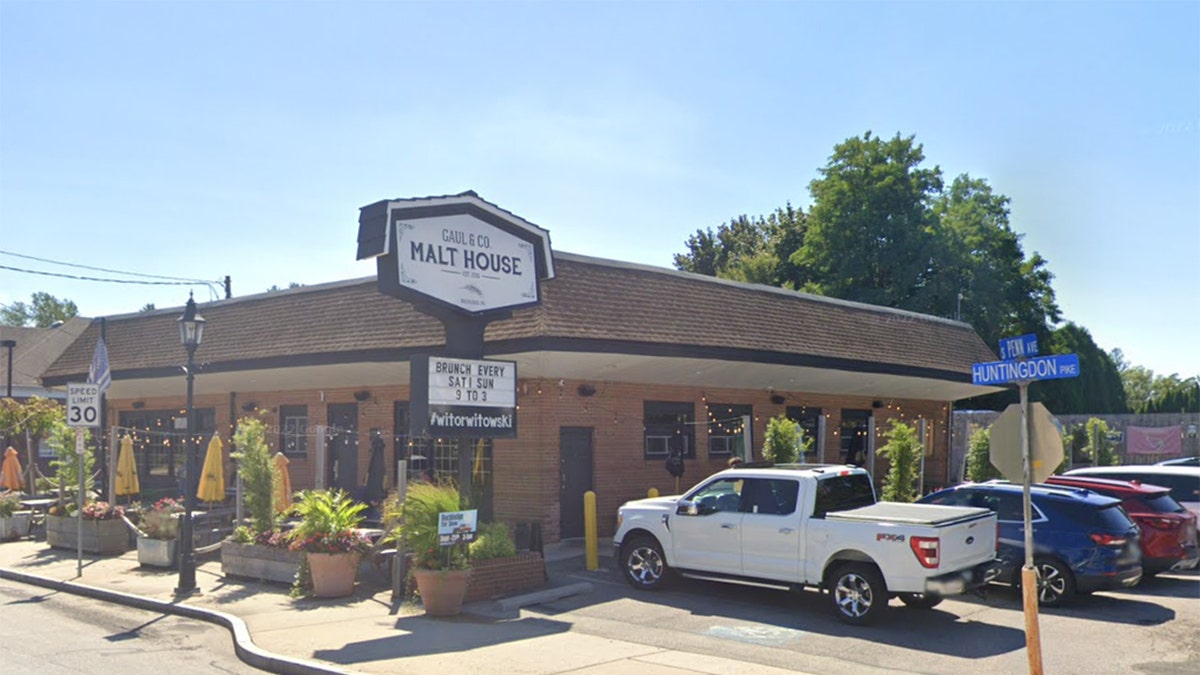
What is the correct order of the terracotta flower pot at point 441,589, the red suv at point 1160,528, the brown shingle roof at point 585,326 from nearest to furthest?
the terracotta flower pot at point 441,589 < the red suv at point 1160,528 < the brown shingle roof at point 585,326

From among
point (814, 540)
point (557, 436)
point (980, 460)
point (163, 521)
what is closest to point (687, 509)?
point (814, 540)

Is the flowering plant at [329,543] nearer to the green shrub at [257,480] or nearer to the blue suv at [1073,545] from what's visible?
the green shrub at [257,480]

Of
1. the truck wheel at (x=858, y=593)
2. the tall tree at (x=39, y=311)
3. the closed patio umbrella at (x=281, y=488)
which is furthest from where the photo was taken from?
the tall tree at (x=39, y=311)

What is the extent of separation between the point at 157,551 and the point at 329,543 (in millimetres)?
4872

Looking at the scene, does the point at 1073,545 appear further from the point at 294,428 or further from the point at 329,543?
the point at 294,428

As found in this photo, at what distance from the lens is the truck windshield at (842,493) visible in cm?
1323

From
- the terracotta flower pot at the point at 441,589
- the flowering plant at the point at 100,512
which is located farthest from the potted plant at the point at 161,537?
the terracotta flower pot at the point at 441,589

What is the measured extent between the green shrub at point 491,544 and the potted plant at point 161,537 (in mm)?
6432

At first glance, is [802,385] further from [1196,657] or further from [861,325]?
[1196,657]

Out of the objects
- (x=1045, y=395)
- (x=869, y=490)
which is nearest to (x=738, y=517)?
(x=869, y=490)

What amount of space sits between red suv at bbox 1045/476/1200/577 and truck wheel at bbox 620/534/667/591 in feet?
22.8

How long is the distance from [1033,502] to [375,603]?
9273 millimetres

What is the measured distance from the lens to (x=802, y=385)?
24734mm

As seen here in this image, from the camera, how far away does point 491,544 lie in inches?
567
